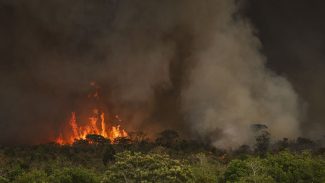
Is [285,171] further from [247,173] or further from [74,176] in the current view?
[74,176]

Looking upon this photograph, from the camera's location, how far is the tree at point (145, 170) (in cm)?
6212

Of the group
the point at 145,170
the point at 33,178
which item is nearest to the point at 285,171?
the point at 145,170

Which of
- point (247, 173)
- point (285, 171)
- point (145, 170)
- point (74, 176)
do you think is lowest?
point (145, 170)

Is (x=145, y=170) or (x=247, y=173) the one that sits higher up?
(x=247, y=173)

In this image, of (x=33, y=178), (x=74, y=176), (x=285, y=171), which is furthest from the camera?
(x=285, y=171)

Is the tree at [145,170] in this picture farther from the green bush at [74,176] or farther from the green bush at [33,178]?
the green bush at [74,176]

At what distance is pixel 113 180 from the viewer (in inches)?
2549

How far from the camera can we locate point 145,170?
6259cm

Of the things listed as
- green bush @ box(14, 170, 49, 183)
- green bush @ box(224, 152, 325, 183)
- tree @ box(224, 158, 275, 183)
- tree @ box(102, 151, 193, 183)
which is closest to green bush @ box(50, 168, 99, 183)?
green bush @ box(14, 170, 49, 183)

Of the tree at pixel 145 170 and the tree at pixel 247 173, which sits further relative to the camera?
the tree at pixel 247 173

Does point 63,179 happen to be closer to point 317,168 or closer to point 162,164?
point 162,164

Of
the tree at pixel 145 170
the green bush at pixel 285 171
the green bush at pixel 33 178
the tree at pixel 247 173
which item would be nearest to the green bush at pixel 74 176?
the green bush at pixel 33 178

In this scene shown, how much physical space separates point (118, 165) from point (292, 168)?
114 feet

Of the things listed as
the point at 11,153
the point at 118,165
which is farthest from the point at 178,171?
the point at 11,153
